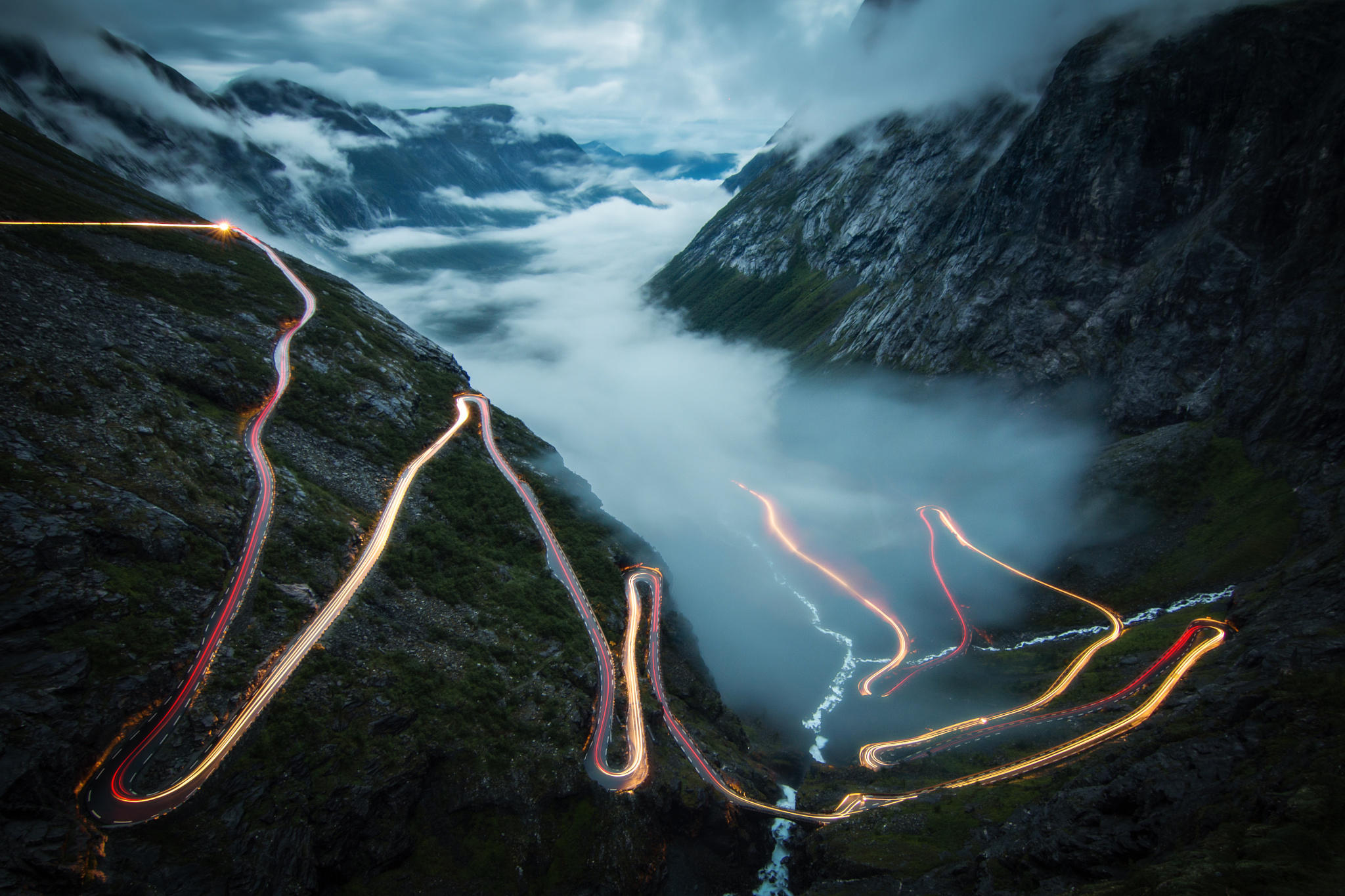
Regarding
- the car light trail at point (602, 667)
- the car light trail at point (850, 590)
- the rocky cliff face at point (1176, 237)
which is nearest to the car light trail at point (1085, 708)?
the car light trail at point (850, 590)

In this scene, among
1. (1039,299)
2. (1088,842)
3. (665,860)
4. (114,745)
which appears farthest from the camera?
(1039,299)

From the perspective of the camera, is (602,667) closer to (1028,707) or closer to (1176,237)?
(1028,707)

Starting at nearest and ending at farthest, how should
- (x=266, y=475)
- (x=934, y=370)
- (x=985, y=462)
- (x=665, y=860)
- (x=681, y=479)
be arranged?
(x=665, y=860), (x=266, y=475), (x=985, y=462), (x=934, y=370), (x=681, y=479)

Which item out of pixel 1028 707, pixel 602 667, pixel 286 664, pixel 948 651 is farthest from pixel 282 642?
pixel 948 651

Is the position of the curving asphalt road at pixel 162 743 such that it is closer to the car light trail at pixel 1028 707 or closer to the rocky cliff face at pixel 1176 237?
the car light trail at pixel 1028 707

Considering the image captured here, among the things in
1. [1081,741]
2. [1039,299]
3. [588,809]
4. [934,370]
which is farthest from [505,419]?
[1039,299]

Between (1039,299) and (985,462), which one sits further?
(1039,299)

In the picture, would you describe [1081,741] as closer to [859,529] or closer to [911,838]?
[911,838]
